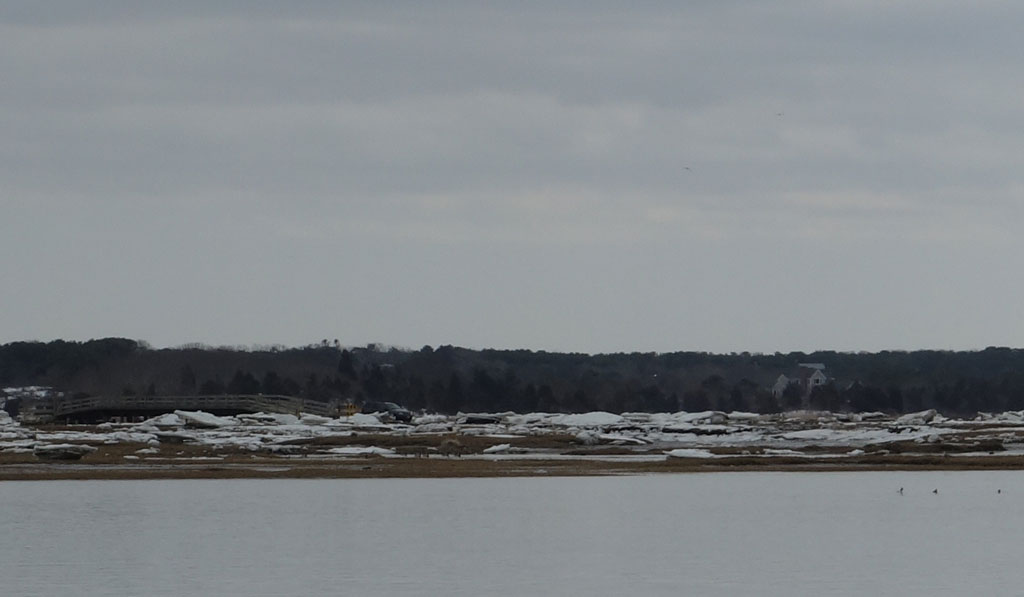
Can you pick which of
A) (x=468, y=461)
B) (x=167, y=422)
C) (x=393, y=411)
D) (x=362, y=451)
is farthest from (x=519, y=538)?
(x=393, y=411)

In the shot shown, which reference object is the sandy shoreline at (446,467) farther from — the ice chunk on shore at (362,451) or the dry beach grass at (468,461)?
the ice chunk on shore at (362,451)

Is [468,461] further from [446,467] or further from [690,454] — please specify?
[690,454]

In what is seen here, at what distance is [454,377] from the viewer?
16038 cm

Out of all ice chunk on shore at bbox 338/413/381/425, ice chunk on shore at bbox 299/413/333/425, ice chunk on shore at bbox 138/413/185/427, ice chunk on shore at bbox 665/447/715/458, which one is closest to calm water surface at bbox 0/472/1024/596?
ice chunk on shore at bbox 665/447/715/458

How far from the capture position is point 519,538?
28.9 metres

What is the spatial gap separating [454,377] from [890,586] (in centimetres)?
13859

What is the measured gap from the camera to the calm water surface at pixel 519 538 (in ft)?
74.9

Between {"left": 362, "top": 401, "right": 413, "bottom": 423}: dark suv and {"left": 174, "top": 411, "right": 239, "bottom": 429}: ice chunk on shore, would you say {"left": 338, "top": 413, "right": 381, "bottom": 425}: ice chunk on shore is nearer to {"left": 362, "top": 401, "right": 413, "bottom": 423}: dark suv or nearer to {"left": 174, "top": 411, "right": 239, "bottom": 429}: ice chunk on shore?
{"left": 174, "top": 411, "right": 239, "bottom": 429}: ice chunk on shore

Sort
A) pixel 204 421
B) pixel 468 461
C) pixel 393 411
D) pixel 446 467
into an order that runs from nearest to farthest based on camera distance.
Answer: pixel 446 467
pixel 468 461
pixel 204 421
pixel 393 411

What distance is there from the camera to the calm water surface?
2284 cm

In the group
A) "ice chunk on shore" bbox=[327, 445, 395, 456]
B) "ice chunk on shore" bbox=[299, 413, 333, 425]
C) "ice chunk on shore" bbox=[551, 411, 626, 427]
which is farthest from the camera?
"ice chunk on shore" bbox=[551, 411, 626, 427]

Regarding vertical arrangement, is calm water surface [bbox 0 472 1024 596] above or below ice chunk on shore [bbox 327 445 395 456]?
below

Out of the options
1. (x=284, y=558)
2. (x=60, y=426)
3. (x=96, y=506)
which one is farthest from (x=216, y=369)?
(x=284, y=558)

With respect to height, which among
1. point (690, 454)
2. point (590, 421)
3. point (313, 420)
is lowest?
point (690, 454)
